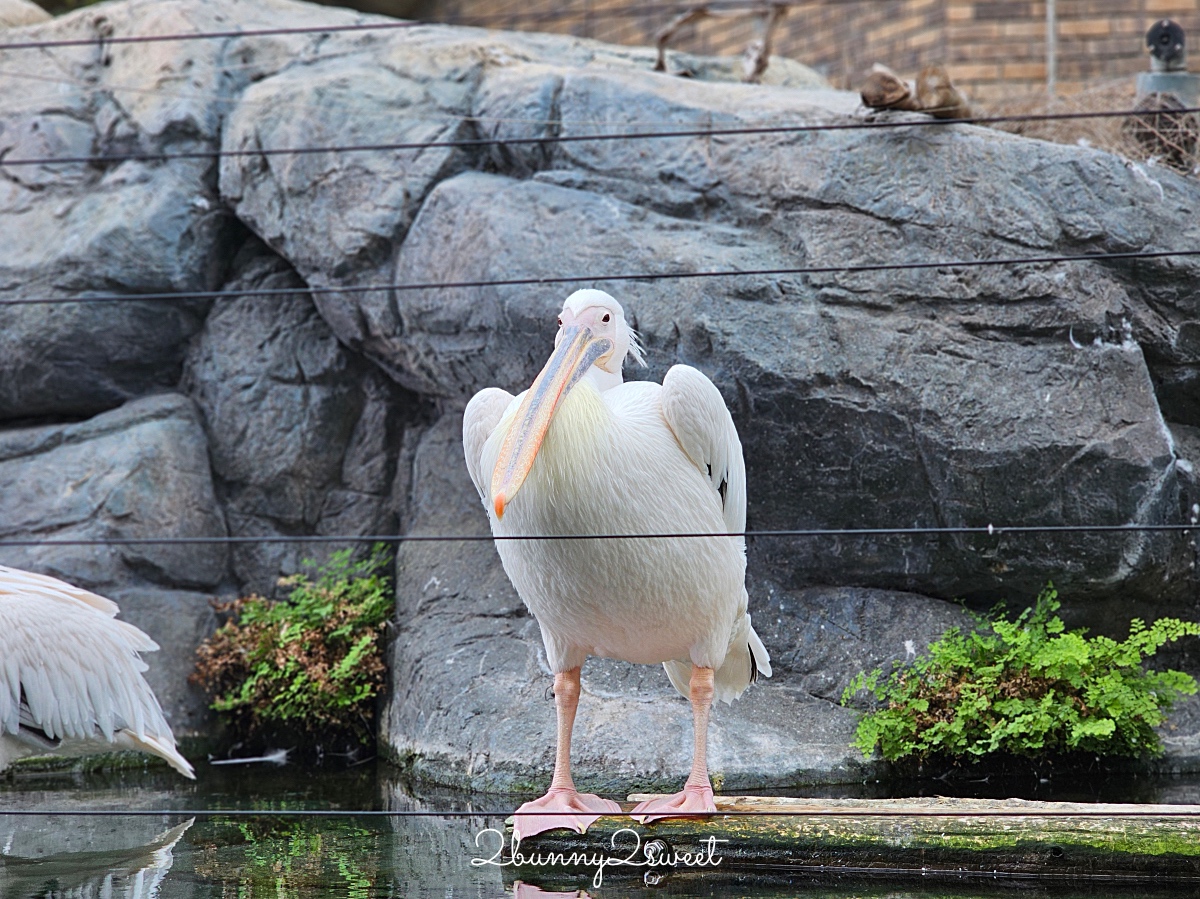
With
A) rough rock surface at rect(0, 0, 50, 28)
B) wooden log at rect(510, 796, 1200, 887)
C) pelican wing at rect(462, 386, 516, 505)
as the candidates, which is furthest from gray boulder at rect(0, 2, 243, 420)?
wooden log at rect(510, 796, 1200, 887)

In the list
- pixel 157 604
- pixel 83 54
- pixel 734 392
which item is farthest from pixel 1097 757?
pixel 83 54

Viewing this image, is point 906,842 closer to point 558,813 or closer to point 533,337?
point 558,813

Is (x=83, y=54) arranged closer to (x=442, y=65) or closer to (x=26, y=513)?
(x=442, y=65)

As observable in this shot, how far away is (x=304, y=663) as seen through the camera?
5992mm

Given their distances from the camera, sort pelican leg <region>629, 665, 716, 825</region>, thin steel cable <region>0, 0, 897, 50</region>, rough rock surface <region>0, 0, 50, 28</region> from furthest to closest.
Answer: rough rock surface <region>0, 0, 50, 28</region> < thin steel cable <region>0, 0, 897, 50</region> < pelican leg <region>629, 665, 716, 825</region>

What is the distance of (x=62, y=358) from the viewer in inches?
258

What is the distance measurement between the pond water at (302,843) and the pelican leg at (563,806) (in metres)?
0.15

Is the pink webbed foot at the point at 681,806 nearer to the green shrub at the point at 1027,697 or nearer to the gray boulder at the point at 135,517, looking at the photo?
the green shrub at the point at 1027,697

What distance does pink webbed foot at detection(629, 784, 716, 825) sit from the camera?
3.67 m

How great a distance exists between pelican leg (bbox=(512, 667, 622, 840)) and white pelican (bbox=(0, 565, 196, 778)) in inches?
55.5

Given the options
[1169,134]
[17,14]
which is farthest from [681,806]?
[17,14]

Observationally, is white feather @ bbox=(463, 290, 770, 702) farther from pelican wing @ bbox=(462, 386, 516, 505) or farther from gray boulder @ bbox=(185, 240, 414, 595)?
gray boulder @ bbox=(185, 240, 414, 595)

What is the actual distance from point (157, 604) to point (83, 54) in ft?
10.1

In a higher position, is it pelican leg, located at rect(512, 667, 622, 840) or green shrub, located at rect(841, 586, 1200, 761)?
pelican leg, located at rect(512, 667, 622, 840)
